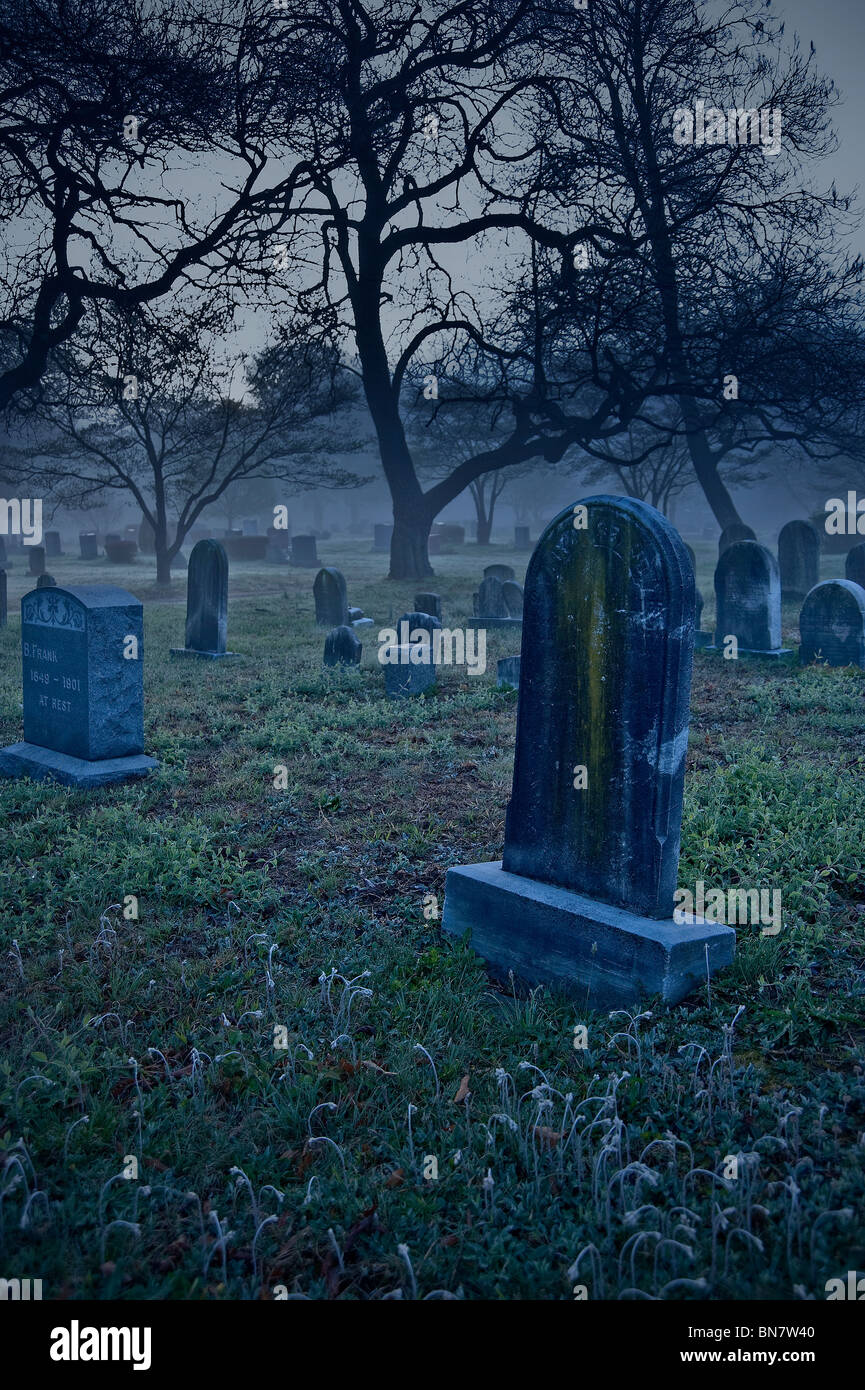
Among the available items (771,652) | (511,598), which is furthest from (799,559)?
(771,652)

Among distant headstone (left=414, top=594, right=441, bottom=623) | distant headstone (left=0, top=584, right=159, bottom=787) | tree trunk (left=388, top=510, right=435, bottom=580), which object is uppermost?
tree trunk (left=388, top=510, right=435, bottom=580)

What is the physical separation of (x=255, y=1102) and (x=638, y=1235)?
1.49 meters

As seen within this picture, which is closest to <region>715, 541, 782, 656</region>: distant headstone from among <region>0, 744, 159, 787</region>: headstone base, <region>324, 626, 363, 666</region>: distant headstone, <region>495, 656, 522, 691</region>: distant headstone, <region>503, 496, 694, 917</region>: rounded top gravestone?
<region>495, 656, 522, 691</region>: distant headstone

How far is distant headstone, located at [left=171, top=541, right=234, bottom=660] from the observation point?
1307 cm

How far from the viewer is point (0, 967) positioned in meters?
4.14

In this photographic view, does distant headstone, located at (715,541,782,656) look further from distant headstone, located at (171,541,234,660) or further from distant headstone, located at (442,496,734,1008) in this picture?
distant headstone, located at (442,496,734,1008)

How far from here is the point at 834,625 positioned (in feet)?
38.4

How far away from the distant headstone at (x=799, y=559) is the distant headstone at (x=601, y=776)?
1734 cm

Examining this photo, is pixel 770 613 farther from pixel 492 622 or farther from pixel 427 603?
pixel 427 603

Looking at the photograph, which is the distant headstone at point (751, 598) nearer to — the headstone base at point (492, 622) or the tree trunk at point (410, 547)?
the headstone base at point (492, 622)

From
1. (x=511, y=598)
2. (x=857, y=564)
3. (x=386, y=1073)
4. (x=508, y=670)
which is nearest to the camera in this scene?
(x=386, y=1073)

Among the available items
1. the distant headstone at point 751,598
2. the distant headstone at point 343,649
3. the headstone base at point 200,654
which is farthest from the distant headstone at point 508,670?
the headstone base at point 200,654

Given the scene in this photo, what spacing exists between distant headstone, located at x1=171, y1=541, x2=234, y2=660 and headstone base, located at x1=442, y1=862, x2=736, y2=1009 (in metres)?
9.49

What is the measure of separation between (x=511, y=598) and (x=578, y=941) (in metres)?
12.9
